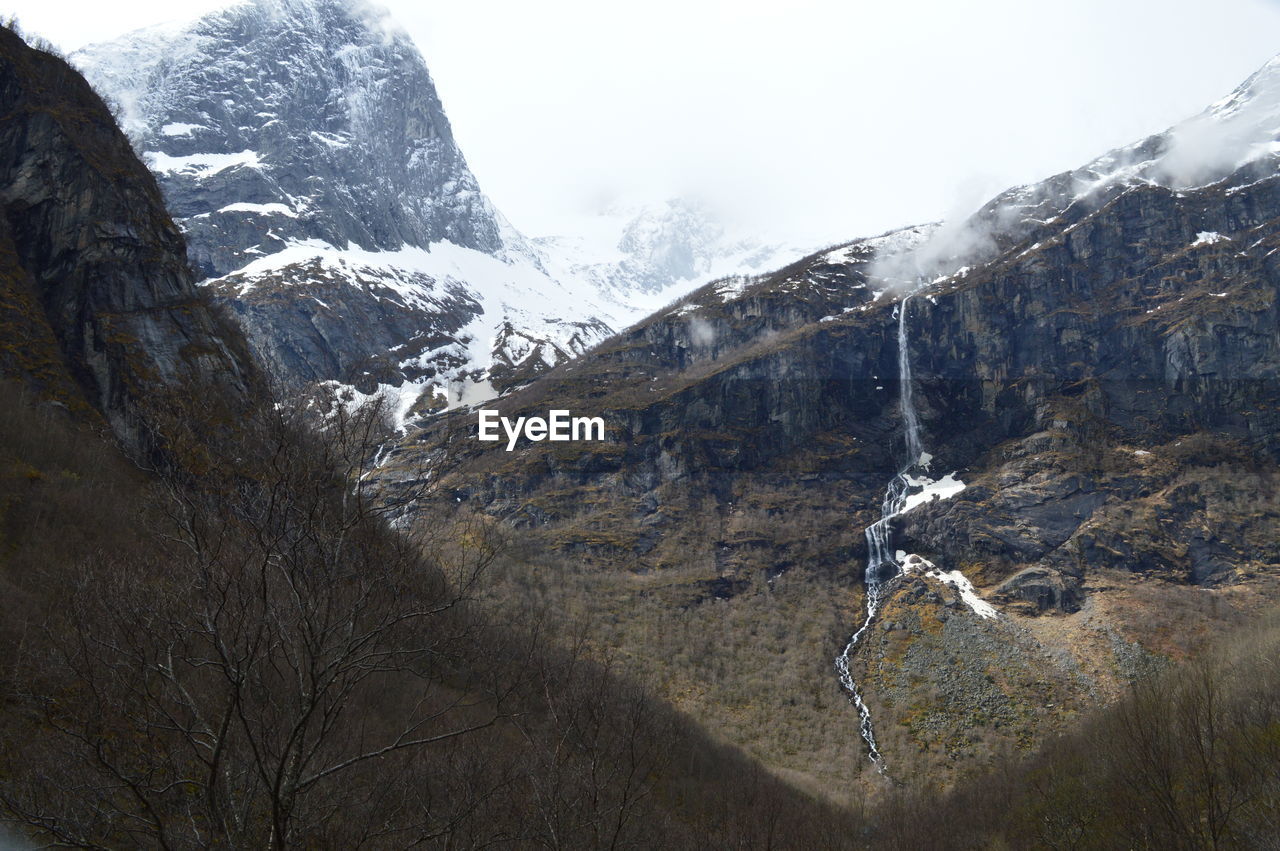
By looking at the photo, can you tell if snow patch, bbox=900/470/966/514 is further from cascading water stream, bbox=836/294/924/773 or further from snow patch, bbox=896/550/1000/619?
snow patch, bbox=896/550/1000/619

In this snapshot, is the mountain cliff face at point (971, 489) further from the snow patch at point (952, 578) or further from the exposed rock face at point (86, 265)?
the exposed rock face at point (86, 265)

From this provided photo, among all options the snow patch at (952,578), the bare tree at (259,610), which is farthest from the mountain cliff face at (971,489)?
the bare tree at (259,610)

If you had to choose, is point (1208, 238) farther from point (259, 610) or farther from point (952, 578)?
point (259, 610)

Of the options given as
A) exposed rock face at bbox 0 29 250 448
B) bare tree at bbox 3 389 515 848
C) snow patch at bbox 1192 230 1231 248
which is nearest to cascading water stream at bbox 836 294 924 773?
snow patch at bbox 1192 230 1231 248

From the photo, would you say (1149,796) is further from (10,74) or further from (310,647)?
(10,74)

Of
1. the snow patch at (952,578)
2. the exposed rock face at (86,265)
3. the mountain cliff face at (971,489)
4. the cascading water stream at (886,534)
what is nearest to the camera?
the exposed rock face at (86,265)
